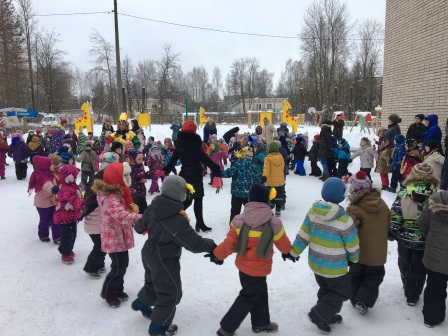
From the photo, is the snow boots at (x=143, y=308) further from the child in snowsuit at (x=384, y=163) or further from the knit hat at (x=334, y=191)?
the child in snowsuit at (x=384, y=163)

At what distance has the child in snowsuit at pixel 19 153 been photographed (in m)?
12.2

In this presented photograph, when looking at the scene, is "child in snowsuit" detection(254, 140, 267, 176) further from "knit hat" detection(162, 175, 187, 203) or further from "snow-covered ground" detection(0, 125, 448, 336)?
"knit hat" detection(162, 175, 187, 203)

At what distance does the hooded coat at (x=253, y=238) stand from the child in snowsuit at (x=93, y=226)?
211 centimetres

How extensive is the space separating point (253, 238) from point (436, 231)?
186 cm

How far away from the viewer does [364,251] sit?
143 inches

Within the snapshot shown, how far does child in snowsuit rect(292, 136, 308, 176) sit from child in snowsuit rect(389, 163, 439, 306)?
892 cm

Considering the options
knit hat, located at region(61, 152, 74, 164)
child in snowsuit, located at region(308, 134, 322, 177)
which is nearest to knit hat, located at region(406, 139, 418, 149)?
child in snowsuit, located at region(308, 134, 322, 177)

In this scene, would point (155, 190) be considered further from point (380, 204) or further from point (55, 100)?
point (55, 100)

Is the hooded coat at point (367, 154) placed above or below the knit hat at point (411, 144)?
below

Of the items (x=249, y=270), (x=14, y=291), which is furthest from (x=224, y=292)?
(x=14, y=291)

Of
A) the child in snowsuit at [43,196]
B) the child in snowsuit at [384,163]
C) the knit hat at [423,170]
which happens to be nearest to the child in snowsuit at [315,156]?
the child in snowsuit at [384,163]

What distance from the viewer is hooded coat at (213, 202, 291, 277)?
325cm

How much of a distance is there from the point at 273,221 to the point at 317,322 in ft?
3.90

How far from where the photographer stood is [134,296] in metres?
4.27
